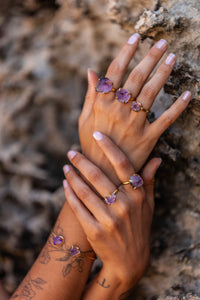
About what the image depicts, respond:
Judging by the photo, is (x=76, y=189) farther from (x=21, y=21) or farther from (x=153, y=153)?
(x=21, y=21)

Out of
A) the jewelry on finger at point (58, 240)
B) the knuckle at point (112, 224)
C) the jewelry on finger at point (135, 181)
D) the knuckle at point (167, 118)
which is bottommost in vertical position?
the jewelry on finger at point (58, 240)

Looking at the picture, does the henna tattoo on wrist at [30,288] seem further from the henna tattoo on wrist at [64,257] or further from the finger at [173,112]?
the finger at [173,112]

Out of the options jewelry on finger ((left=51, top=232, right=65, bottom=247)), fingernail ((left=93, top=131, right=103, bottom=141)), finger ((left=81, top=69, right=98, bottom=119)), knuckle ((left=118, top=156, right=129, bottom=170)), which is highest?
finger ((left=81, top=69, right=98, bottom=119))

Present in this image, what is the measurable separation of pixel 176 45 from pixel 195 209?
0.52m

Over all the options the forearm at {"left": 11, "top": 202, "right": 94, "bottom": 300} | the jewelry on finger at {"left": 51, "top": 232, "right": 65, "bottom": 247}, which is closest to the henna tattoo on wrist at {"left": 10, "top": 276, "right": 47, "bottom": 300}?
the forearm at {"left": 11, "top": 202, "right": 94, "bottom": 300}

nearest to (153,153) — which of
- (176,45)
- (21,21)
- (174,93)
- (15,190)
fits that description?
(174,93)

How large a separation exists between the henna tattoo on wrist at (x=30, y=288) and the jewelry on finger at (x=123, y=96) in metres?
0.54

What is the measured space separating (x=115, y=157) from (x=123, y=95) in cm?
17

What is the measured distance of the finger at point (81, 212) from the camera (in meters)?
0.82

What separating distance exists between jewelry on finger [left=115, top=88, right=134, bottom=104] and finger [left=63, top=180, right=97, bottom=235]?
0.30 meters

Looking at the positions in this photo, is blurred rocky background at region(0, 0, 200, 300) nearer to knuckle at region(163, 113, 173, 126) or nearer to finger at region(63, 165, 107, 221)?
knuckle at region(163, 113, 173, 126)

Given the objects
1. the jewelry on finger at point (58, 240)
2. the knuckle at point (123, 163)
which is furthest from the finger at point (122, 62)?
the jewelry on finger at point (58, 240)

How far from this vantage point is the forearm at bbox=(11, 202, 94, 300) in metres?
0.85

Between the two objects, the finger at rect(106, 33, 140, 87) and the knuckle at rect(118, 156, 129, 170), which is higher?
the finger at rect(106, 33, 140, 87)
